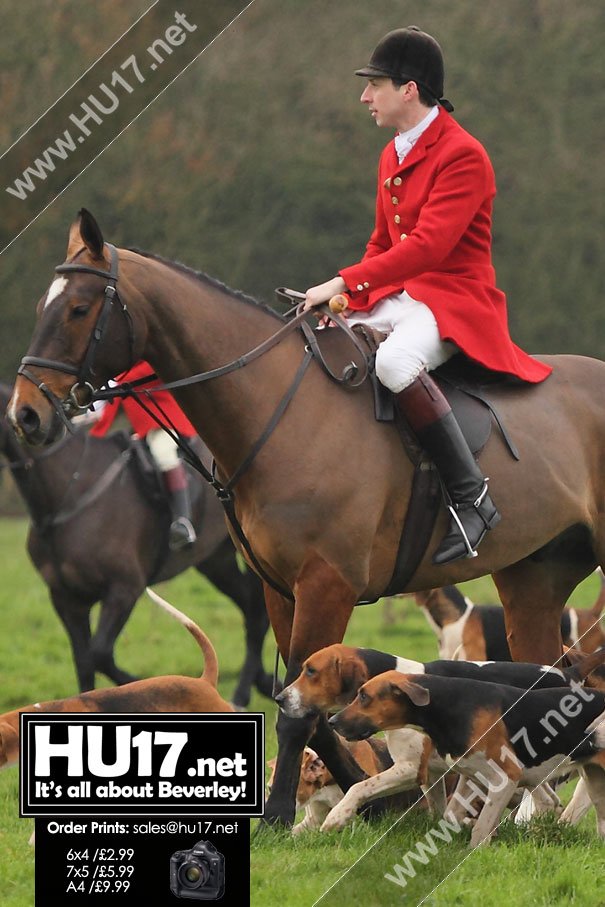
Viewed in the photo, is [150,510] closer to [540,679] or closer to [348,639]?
[348,639]

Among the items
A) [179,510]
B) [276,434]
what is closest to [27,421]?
[276,434]

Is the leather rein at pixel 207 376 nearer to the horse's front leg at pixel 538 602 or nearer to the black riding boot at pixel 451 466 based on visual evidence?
the black riding boot at pixel 451 466

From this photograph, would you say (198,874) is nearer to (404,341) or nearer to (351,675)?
(351,675)

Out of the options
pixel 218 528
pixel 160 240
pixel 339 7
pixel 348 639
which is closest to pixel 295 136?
pixel 339 7

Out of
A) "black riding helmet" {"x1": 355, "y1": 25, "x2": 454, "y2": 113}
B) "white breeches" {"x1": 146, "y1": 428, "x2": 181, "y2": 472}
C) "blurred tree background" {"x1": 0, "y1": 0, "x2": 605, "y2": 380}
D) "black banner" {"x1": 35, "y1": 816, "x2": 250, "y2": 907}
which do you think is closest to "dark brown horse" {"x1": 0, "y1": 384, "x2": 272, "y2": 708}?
"white breeches" {"x1": 146, "y1": 428, "x2": 181, "y2": 472}

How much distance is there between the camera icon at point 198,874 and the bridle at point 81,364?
→ 1443 millimetres

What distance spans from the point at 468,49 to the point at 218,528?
14483 mm

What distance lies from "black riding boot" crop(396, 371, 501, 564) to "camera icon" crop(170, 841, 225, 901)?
1.59 m

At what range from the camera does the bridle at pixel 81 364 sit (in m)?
4.77

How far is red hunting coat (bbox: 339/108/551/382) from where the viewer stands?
204 inches

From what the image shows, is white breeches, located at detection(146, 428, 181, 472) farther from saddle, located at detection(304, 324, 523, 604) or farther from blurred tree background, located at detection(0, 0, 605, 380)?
blurred tree background, located at detection(0, 0, 605, 380)

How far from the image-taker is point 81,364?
483 cm

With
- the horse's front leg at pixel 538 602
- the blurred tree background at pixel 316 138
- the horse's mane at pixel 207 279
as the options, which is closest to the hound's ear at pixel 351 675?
the horse's front leg at pixel 538 602

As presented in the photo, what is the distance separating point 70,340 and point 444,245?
1.32 metres
